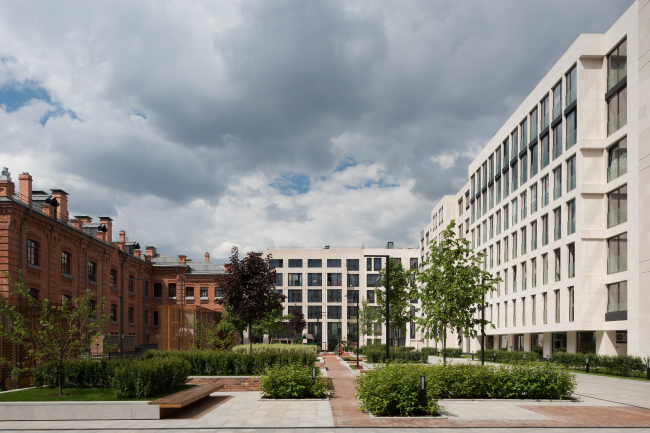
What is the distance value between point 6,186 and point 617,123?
118ft

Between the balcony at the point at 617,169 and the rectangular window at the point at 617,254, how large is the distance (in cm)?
372

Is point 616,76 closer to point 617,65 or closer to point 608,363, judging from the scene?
point 617,65

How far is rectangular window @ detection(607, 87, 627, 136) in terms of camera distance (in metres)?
33.8

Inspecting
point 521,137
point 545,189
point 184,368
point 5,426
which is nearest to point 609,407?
point 184,368

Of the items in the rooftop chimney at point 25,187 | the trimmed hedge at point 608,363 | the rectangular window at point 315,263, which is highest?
the rooftop chimney at point 25,187

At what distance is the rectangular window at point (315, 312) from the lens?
92.2 m

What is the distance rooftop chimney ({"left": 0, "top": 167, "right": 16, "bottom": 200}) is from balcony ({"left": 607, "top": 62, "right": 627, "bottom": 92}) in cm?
3631

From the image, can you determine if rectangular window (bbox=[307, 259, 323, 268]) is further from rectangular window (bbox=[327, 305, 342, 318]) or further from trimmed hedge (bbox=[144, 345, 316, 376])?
trimmed hedge (bbox=[144, 345, 316, 376])

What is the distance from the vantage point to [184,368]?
662 inches

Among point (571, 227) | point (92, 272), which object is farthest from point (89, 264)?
point (571, 227)

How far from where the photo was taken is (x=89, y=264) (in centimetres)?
4238

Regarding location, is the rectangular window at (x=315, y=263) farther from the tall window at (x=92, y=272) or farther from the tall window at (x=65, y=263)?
the tall window at (x=65, y=263)

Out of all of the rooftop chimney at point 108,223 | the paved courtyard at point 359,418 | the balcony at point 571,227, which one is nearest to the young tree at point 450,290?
the paved courtyard at point 359,418

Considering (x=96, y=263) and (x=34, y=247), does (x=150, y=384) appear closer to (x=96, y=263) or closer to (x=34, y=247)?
(x=34, y=247)
